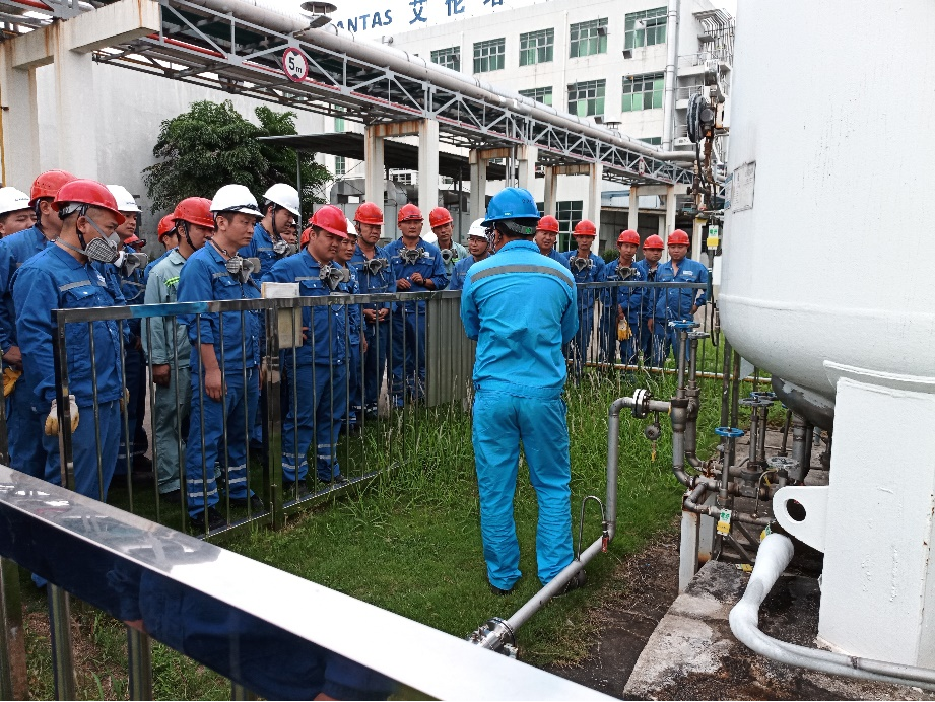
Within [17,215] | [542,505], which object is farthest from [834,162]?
[17,215]

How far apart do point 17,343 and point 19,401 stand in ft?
1.12

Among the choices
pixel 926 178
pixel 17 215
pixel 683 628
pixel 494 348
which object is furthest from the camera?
pixel 17 215

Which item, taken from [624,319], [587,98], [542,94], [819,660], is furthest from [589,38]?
[819,660]

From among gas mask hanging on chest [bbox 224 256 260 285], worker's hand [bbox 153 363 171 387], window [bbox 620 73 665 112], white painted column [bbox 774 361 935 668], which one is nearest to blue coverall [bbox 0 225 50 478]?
worker's hand [bbox 153 363 171 387]

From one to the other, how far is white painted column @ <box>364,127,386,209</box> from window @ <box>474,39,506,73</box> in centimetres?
2215

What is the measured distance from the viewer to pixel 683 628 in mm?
2545

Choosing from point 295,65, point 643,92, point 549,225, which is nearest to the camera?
point 549,225

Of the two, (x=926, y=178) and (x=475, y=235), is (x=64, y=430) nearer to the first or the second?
(x=926, y=178)

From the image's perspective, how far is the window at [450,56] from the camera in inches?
1459

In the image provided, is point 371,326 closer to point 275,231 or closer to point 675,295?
point 275,231

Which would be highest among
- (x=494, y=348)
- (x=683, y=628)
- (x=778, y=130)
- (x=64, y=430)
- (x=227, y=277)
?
(x=778, y=130)

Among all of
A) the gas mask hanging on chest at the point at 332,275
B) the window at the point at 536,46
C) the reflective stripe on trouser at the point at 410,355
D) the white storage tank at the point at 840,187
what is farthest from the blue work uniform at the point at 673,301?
the window at the point at 536,46

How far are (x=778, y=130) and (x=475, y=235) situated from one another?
5.10 meters

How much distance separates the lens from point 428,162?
50.7ft
